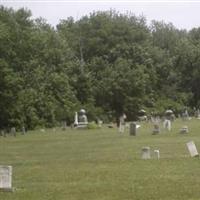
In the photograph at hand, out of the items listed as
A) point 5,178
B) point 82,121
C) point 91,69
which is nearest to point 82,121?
point 82,121

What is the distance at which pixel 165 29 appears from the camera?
96.2 m

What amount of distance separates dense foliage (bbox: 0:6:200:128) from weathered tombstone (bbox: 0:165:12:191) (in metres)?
38.8

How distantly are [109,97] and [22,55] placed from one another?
15149 mm

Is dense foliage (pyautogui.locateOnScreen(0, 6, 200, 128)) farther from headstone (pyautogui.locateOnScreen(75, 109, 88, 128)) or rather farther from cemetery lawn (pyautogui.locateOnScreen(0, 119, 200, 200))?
cemetery lawn (pyautogui.locateOnScreen(0, 119, 200, 200))

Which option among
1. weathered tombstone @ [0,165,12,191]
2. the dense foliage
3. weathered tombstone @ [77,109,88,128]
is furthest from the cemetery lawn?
the dense foliage

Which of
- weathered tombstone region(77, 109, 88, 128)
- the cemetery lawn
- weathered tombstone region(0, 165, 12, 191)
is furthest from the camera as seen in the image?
weathered tombstone region(77, 109, 88, 128)

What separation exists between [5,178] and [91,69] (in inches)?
2395

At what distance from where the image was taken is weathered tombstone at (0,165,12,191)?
520 inches

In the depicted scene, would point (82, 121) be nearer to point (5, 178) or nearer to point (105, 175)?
point (105, 175)

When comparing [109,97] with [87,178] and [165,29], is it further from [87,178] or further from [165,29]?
[87,178]

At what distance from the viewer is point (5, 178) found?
13.4 metres

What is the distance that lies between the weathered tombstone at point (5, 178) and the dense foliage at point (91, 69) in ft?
127

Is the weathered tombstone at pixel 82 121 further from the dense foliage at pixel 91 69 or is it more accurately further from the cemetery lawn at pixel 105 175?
the cemetery lawn at pixel 105 175

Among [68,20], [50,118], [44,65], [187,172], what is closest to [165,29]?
[68,20]
